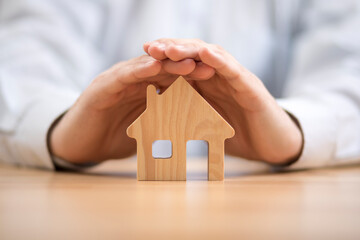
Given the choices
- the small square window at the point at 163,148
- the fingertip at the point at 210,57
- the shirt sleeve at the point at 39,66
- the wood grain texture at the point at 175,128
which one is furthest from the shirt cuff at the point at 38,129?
the small square window at the point at 163,148

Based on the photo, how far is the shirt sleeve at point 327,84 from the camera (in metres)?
1.02

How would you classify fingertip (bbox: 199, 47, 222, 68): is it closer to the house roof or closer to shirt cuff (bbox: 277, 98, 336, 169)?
the house roof

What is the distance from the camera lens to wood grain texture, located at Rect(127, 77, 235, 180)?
2.49 ft

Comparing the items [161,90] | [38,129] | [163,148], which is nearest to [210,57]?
[161,90]

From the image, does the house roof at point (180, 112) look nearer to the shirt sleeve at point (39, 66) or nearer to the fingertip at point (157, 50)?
the fingertip at point (157, 50)

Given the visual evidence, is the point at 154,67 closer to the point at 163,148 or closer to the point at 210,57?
the point at 210,57

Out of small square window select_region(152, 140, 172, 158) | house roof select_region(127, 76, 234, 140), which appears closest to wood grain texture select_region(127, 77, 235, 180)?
house roof select_region(127, 76, 234, 140)

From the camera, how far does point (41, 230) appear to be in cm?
40

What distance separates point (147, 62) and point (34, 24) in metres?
0.83

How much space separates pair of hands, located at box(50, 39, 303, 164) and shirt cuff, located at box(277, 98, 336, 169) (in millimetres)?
29

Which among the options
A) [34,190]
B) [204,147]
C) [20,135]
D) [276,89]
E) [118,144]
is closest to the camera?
[34,190]

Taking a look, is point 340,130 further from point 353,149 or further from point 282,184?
point 282,184

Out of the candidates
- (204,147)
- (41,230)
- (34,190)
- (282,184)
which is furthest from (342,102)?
(41,230)

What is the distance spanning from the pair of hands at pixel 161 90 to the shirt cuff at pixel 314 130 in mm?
29
